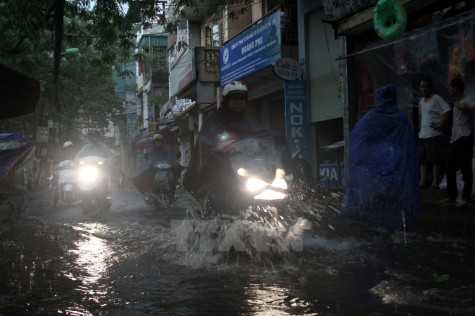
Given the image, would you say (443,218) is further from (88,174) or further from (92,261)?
(88,174)

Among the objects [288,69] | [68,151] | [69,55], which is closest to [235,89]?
[68,151]

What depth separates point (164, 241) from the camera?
5.56 metres

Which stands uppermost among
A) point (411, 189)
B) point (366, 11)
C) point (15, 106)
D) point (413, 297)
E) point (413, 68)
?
point (366, 11)

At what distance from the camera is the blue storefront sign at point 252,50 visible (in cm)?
1417

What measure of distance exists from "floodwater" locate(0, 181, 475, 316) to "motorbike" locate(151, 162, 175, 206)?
339 cm

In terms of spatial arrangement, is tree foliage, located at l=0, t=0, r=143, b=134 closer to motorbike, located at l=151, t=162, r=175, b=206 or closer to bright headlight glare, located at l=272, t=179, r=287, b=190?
motorbike, located at l=151, t=162, r=175, b=206

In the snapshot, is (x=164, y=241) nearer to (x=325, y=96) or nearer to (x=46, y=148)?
(x=325, y=96)

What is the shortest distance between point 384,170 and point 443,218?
1.82 meters

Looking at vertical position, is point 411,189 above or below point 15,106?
below


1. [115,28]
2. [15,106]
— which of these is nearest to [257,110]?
[115,28]

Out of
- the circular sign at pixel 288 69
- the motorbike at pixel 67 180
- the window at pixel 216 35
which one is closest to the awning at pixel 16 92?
the motorbike at pixel 67 180

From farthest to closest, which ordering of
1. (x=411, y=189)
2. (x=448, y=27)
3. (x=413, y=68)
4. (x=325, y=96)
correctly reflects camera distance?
(x=325, y=96) < (x=413, y=68) < (x=448, y=27) < (x=411, y=189)

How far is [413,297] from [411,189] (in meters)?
2.48

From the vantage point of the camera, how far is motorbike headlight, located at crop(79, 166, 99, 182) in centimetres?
902
